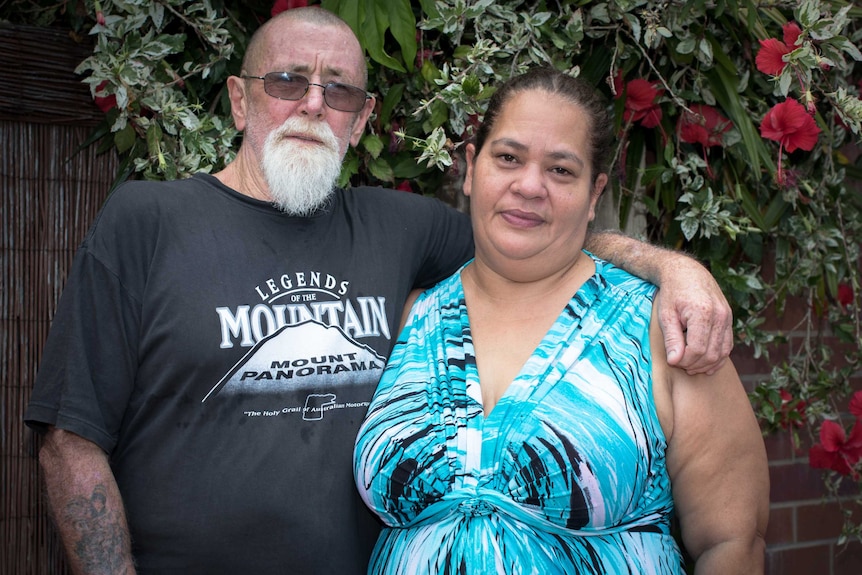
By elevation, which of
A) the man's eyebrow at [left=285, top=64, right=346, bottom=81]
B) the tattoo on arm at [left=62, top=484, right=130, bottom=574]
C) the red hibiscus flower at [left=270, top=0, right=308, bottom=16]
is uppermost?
the red hibiscus flower at [left=270, top=0, right=308, bottom=16]

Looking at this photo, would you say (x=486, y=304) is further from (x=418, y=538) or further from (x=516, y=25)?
(x=516, y=25)

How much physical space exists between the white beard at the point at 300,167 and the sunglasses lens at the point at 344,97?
0.21 ft

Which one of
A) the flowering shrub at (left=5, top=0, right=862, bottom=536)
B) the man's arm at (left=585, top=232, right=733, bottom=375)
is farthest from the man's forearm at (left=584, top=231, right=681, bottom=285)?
the flowering shrub at (left=5, top=0, right=862, bottom=536)

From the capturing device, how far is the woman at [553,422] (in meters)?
1.76

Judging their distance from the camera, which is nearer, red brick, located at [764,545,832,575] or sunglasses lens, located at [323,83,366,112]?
sunglasses lens, located at [323,83,366,112]

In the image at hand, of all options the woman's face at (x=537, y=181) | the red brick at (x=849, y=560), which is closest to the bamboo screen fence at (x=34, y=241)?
the woman's face at (x=537, y=181)

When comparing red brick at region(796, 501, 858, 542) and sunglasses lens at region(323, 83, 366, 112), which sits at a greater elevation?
sunglasses lens at region(323, 83, 366, 112)

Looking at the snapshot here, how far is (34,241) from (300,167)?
42.1 inches

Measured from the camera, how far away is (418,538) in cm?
186

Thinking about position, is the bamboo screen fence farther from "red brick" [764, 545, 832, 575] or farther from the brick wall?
"red brick" [764, 545, 832, 575]

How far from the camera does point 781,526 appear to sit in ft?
10.6

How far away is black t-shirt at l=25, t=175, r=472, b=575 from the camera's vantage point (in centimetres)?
184

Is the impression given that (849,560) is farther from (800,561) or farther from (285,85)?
(285,85)

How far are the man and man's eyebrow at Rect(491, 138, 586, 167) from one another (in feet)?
1.13
